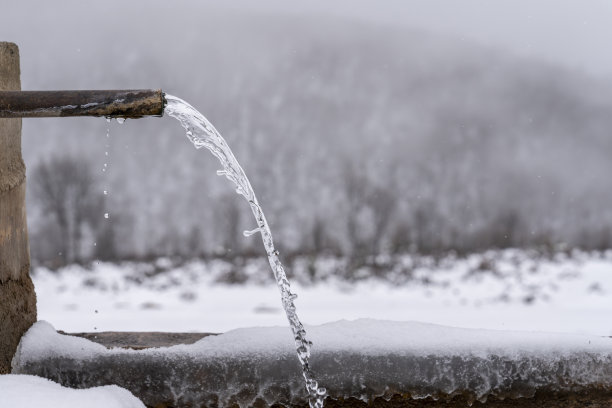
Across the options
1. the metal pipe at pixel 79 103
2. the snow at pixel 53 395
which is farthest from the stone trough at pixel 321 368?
the metal pipe at pixel 79 103

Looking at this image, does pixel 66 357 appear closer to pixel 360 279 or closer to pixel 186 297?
pixel 186 297

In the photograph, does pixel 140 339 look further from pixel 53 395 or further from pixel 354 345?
pixel 354 345

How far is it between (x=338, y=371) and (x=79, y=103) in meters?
1.10

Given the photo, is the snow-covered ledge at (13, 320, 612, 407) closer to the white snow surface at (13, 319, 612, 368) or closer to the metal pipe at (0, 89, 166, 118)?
the white snow surface at (13, 319, 612, 368)

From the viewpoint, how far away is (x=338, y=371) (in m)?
1.96

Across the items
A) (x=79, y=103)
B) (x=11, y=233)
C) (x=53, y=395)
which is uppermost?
(x=79, y=103)

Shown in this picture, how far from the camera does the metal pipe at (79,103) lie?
1.62 m

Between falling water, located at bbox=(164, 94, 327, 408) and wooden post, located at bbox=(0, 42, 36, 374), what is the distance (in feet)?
1.92

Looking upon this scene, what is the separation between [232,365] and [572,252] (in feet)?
32.4

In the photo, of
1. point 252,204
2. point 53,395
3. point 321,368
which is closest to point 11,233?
point 53,395

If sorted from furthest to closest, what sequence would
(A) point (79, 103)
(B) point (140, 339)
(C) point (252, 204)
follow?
1. (B) point (140, 339)
2. (C) point (252, 204)
3. (A) point (79, 103)

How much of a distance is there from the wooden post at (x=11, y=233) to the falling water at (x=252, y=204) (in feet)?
1.92

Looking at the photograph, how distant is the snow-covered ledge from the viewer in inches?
77.4

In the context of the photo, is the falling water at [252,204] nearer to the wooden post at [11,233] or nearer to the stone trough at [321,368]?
the stone trough at [321,368]
